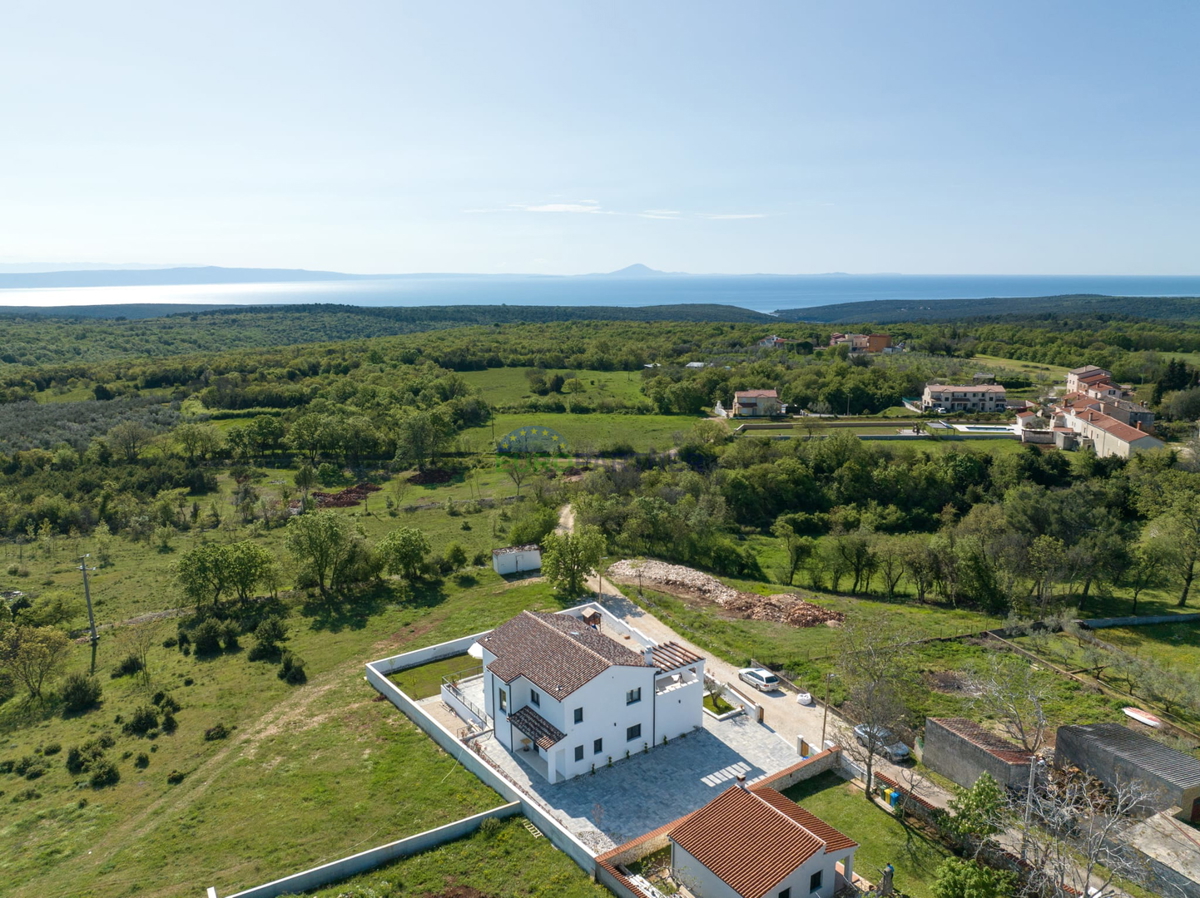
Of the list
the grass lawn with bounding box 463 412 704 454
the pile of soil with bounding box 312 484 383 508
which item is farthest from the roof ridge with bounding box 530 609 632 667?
the grass lawn with bounding box 463 412 704 454

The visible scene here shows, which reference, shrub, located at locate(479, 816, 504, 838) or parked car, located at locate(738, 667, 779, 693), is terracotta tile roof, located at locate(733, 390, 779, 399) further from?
shrub, located at locate(479, 816, 504, 838)

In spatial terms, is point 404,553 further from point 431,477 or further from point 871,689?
point 431,477

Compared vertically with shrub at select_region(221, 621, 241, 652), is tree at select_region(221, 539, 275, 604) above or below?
above

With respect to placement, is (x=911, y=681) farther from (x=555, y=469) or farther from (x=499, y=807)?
(x=555, y=469)

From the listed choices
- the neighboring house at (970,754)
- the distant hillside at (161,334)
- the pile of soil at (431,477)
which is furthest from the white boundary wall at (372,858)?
the distant hillside at (161,334)

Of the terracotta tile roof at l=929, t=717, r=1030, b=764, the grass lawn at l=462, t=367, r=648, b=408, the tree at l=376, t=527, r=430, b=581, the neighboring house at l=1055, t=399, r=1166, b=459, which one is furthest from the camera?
the grass lawn at l=462, t=367, r=648, b=408

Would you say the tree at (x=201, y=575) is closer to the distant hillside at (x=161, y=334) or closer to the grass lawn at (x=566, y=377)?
the grass lawn at (x=566, y=377)

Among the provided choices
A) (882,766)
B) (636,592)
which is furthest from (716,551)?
(882,766)

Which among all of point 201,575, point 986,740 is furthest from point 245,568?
Result: point 986,740
